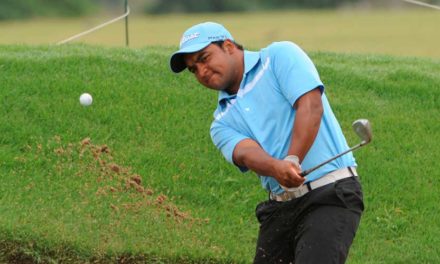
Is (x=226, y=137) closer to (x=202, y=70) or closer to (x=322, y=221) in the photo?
(x=202, y=70)

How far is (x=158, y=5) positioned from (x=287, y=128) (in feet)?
142

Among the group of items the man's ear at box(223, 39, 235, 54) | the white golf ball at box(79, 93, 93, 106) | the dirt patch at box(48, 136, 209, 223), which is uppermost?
the man's ear at box(223, 39, 235, 54)

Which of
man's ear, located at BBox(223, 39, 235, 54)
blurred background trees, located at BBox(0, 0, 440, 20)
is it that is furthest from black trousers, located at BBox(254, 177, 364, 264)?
blurred background trees, located at BBox(0, 0, 440, 20)

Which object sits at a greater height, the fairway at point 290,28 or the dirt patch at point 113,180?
the dirt patch at point 113,180

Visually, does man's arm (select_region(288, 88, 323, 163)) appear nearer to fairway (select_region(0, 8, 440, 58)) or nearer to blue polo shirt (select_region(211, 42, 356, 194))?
blue polo shirt (select_region(211, 42, 356, 194))

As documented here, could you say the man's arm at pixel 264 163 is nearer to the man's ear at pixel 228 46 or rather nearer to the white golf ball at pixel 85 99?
the man's ear at pixel 228 46

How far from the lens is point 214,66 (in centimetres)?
522

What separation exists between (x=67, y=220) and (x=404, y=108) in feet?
11.6

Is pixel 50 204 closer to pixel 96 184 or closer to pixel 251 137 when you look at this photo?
pixel 96 184

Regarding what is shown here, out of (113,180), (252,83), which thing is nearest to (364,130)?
(252,83)

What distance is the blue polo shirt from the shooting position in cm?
516

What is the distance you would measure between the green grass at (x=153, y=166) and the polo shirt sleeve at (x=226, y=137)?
2177 millimetres

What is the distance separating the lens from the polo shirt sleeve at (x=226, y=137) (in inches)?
208

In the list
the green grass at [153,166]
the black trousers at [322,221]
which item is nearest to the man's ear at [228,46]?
the black trousers at [322,221]
